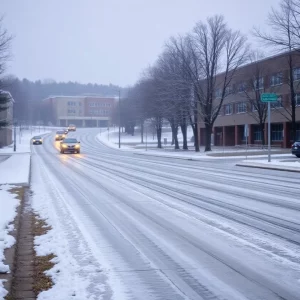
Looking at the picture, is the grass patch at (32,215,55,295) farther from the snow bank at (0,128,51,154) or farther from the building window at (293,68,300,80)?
the building window at (293,68,300,80)

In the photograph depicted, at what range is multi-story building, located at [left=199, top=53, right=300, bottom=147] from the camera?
184 feet

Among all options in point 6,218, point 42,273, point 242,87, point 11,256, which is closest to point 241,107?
point 242,87

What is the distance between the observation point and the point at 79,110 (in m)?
166

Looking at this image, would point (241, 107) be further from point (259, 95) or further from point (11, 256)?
point (11, 256)

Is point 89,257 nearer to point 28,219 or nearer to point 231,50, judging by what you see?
point 28,219

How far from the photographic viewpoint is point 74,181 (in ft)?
68.5

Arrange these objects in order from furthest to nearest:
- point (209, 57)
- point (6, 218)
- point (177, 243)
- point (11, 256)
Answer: point (209, 57) < point (6, 218) < point (177, 243) < point (11, 256)

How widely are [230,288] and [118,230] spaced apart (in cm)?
415

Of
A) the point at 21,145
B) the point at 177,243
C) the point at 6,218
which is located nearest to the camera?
the point at 177,243

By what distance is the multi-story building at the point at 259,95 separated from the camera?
5600cm

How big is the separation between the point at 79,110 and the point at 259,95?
11330 centimetres

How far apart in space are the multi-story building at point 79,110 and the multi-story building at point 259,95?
304 feet

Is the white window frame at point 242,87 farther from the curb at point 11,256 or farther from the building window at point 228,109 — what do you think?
the curb at point 11,256

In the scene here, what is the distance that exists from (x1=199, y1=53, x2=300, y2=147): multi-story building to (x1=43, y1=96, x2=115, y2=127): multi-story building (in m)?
92.8
